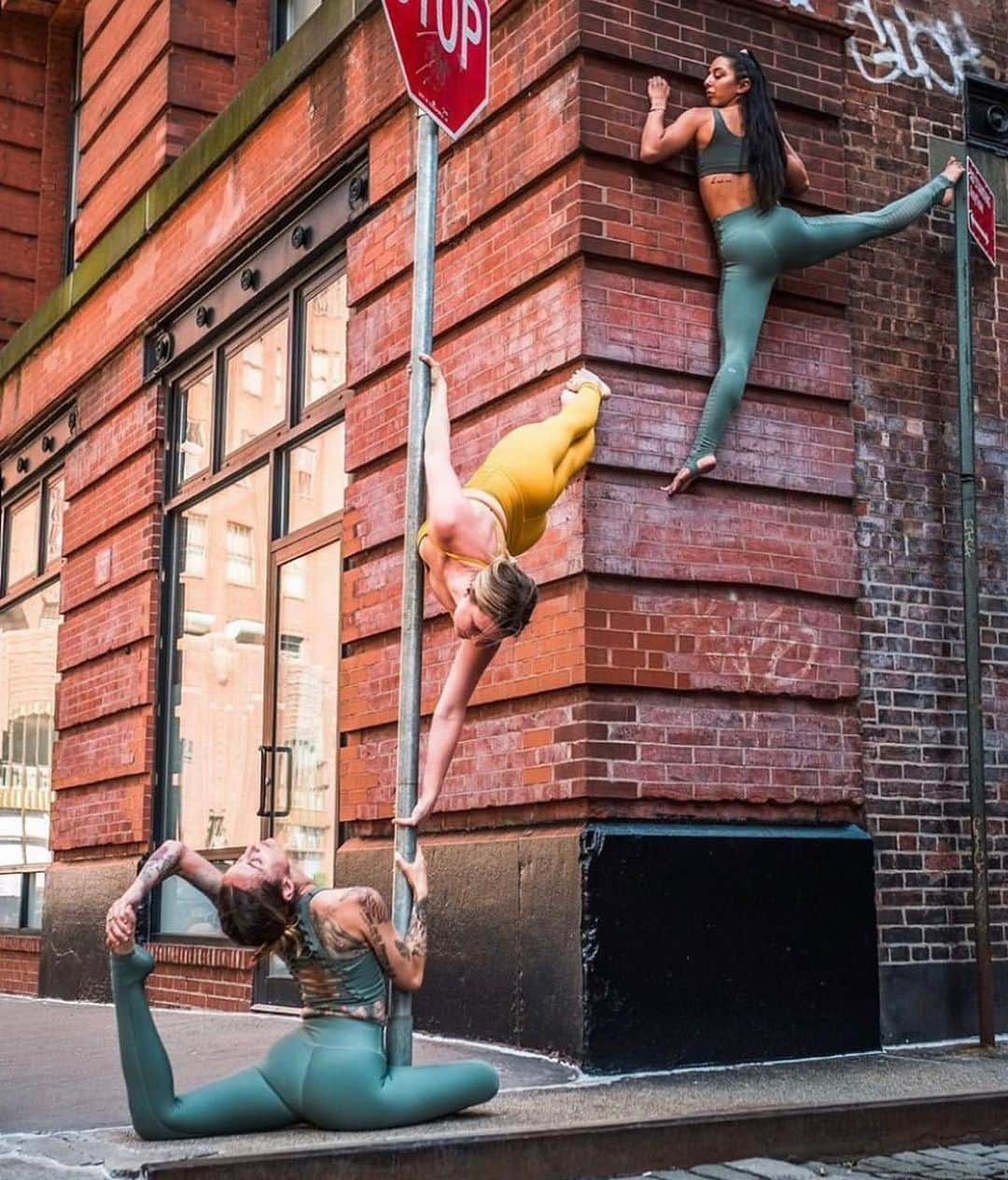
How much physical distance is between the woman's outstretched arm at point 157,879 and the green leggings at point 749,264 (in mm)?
3414

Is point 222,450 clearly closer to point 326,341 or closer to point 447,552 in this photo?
point 326,341

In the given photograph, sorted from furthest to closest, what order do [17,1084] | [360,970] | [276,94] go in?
[276,94] → [17,1084] → [360,970]

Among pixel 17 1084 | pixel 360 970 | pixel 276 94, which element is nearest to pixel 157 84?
pixel 276 94

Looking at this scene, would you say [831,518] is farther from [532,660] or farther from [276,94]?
Result: [276,94]

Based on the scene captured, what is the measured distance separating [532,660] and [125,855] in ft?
18.7

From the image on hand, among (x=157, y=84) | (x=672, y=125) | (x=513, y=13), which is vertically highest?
(x=157, y=84)

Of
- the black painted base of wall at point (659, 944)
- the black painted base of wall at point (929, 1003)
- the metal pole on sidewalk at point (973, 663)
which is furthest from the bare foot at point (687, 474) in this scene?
the black painted base of wall at point (929, 1003)

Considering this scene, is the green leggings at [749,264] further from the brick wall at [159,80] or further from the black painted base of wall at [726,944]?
the brick wall at [159,80]

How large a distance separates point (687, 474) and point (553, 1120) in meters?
3.34

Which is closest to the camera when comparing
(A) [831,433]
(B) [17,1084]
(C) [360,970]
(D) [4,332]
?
(C) [360,970]

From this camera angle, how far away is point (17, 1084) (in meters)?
7.36

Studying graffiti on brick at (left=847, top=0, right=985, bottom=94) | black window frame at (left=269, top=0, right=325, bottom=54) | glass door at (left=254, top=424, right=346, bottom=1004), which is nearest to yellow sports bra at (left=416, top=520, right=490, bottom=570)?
glass door at (left=254, top=424, right=346, bottom=1004)

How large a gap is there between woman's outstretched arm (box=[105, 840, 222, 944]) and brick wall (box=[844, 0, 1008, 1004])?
3.91 m

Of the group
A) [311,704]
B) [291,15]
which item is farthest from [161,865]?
[291,15]
